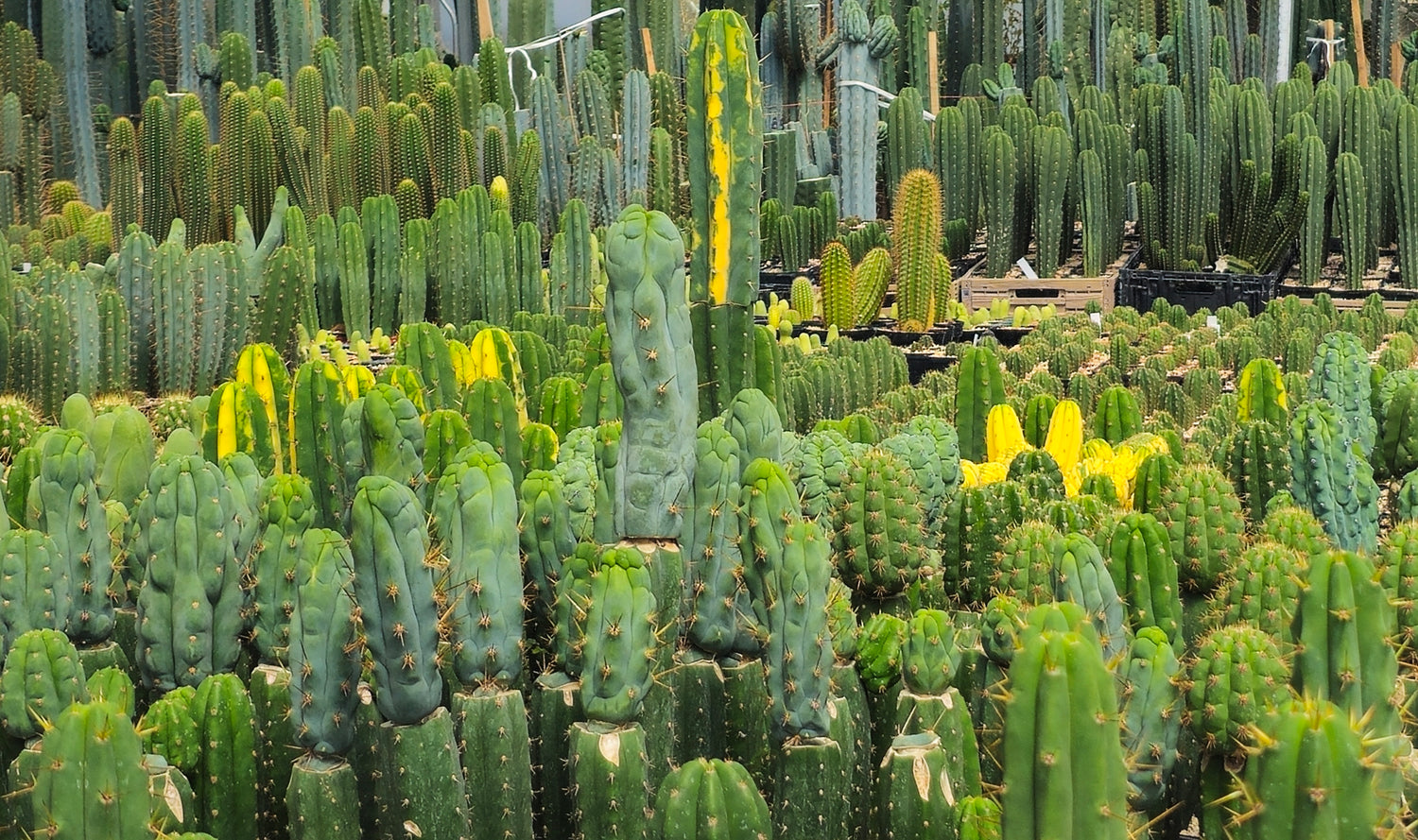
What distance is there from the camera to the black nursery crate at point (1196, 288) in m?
12.2

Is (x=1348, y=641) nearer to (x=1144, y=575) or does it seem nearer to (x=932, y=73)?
(x=1144, y=575)

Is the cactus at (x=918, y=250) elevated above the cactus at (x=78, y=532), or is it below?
above

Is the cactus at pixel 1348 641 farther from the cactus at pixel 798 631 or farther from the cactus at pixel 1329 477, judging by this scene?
the cactus at pixel 1329 477

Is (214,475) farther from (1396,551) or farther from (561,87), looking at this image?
(561,87)

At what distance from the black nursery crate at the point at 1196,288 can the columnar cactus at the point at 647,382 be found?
30.3 feet

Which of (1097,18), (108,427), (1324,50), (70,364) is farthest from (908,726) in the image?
(1324,50)

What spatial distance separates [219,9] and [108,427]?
12.1 m

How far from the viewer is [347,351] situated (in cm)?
979

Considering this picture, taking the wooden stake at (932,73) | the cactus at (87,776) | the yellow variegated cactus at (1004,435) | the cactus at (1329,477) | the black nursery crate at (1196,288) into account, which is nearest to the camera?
the cactus at (87,776)

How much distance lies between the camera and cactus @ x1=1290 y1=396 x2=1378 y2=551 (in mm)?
4598

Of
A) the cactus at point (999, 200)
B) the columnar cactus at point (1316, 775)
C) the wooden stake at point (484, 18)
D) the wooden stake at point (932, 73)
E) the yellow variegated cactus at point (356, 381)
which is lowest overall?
the columnar cactus at point (1316, 775)

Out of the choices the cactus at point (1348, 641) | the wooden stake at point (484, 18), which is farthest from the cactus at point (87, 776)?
the wooden stake at point (484, 18)

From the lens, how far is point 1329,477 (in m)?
4.61

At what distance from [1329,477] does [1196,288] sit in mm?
8377
